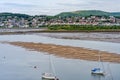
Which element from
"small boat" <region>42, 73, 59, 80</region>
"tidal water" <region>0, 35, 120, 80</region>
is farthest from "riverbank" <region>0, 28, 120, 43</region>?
"small boat" <region>42, 73, 59, 80</region>

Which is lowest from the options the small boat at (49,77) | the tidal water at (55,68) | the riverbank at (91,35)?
the riverbank at (91,35)

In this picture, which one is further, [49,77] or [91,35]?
[91,35]

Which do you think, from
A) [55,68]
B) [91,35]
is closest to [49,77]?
[55,68]

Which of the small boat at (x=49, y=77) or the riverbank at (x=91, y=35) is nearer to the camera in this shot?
the small boat at (x=49, y=77)

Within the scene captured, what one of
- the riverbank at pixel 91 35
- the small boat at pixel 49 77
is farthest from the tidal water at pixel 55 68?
the riverbank at pixel 91 35

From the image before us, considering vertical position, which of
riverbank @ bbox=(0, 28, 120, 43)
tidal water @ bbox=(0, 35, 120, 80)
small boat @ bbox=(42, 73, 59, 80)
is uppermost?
small boat @ bbox=(42, 73, 59, 80)

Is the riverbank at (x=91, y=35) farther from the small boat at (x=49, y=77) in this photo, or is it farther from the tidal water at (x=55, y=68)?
the small boat at (x=49, y=77)

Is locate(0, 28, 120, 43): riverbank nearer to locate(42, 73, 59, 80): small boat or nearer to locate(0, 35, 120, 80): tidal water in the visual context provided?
locate(0, 35, 120, 80): tidal water

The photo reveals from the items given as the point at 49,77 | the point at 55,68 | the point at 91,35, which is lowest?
the point at 91,35

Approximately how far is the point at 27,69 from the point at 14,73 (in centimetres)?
288

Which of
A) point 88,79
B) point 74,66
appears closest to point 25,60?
point 74,66

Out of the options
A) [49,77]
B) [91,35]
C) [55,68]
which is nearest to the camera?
[49,77]

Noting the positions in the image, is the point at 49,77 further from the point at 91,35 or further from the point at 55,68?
the point at 91,35

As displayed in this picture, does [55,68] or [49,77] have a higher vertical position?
[49,77]
